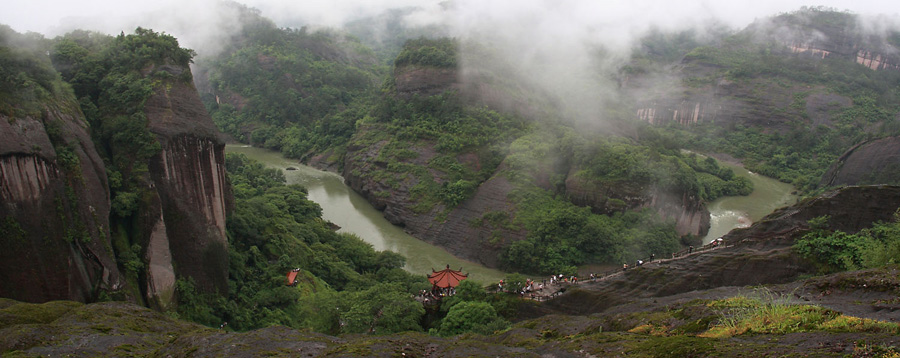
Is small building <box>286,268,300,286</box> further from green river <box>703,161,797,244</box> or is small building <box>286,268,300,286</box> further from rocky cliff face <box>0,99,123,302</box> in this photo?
green river <box>703,161,797,244</box>

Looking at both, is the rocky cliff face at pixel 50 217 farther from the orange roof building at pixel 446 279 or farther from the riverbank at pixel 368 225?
the riverbank at pixel 368 225

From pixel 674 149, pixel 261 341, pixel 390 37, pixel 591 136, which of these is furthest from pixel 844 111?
pixel 390 37

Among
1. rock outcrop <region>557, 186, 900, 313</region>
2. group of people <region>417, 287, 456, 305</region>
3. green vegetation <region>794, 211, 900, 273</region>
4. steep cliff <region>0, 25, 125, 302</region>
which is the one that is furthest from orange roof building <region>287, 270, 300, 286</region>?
green vegetation <region>794, 211, 900, 273</region>

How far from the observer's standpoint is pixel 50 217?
18516mm

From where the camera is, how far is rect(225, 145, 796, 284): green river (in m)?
37.3

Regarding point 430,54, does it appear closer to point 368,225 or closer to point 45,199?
point 368,225

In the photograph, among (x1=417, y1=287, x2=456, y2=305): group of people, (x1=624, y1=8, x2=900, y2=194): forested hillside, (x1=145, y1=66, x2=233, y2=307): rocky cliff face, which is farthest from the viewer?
(x1=624, y1=8, x2=900, y2=194): forested hillside

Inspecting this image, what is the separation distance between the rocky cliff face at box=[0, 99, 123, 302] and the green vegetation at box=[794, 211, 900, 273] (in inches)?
937

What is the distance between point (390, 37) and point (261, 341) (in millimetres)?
134089

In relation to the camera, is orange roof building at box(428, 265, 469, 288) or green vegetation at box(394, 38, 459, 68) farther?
green vegetation at box(394, 38, 459, 68)

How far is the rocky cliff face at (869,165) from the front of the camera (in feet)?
147

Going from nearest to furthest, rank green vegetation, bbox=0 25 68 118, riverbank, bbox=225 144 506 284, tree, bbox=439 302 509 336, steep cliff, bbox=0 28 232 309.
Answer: steep cliff, bbox=0 28 232 309 → green vegetation, bbox=0 25 68 118 → tree, bbox=439 302 509 336 → riverbank, bbox=225 144 506 284

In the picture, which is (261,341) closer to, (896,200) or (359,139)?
(896,200)

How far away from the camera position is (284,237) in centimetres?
3169
